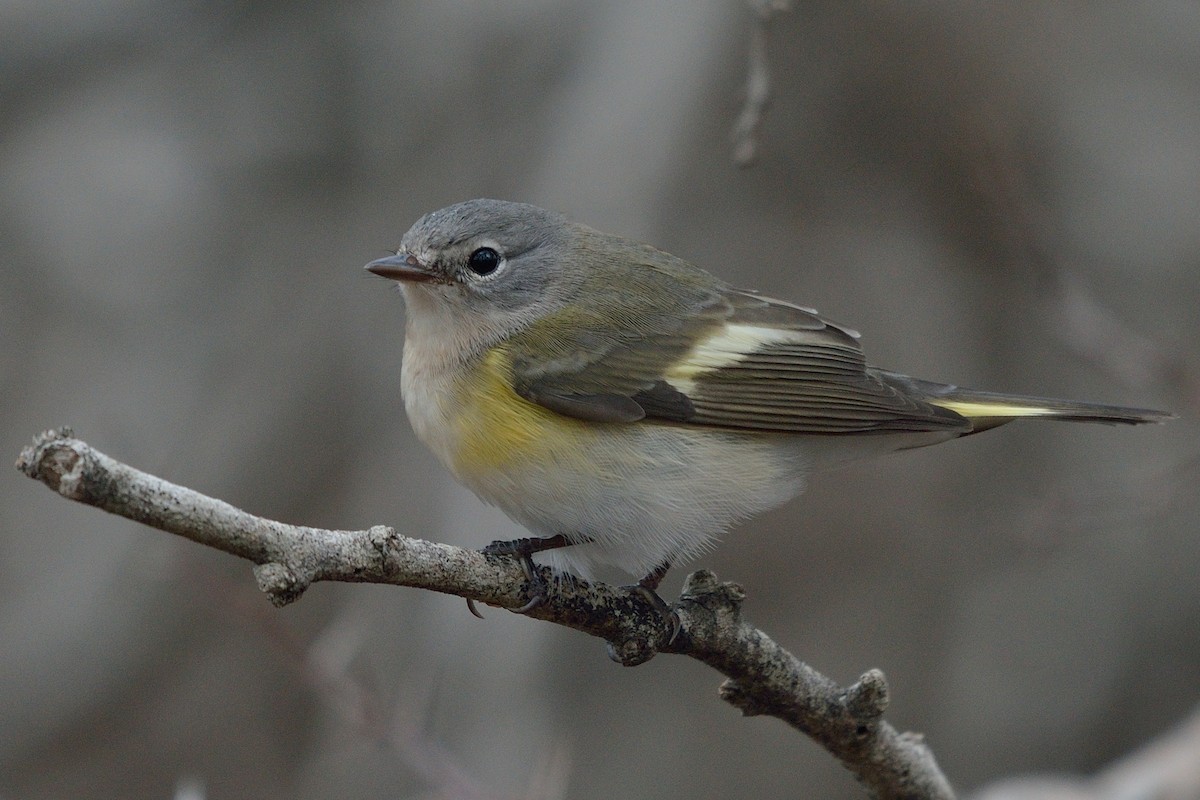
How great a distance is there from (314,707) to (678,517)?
320 cm

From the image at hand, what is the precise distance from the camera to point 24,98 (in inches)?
189

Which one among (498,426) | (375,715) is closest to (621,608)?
(498,426)

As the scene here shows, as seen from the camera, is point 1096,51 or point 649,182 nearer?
point 649,182

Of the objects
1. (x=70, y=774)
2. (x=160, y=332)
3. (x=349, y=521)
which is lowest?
(x=70, y=774)

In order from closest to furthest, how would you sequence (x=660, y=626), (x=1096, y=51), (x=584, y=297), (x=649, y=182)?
(x=660, y=626)
(x=584, y=297)
(x=649, y=182)
(x=1096, y=51)

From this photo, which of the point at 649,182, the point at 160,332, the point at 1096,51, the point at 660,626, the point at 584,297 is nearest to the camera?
the point at 660,626

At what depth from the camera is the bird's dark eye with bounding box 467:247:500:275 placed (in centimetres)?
329

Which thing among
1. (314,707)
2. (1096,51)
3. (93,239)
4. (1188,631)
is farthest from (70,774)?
(1096,51)

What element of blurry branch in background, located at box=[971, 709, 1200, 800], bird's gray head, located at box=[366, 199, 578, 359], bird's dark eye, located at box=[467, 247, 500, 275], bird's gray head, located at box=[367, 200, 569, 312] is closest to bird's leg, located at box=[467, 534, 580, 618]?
bird's gray head, located at box=[366, 199, 578, 359]

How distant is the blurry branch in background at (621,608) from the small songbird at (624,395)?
0.94 feet

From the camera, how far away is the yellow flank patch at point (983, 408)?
3009 millimetres

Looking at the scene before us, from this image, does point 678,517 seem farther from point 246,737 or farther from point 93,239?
point 246,737

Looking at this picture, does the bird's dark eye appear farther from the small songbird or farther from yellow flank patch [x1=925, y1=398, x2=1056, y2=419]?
yellow flank patch [x1=925, y1=398, x2=1056, y2=419]

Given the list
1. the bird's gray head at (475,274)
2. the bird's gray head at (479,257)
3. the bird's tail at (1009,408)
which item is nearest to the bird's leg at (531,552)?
the bird's gray head at (475,274)
